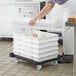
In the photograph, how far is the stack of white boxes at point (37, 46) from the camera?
10.5 ft

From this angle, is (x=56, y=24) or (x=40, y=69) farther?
(x=56, y=24)

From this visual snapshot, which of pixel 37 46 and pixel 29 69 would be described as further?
pixel 29 69

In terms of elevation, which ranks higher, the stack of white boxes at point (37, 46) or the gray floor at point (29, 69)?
the stack of white boxes at point (37, 46)

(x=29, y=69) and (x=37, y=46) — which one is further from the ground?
(x=37, y=46)

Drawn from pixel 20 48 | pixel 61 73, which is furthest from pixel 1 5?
pixel 61 73

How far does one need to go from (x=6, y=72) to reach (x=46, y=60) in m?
0.60

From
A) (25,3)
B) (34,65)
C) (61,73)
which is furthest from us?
(25,3)

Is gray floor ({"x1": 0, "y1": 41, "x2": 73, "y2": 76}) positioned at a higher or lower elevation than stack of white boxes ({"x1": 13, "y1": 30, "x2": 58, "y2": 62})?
lower

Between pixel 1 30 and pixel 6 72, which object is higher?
pixel 1 30

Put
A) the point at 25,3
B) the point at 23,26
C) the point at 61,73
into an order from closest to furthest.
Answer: the point at 61,73, the point at 23,26, the point at 25,3

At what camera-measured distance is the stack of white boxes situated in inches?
126

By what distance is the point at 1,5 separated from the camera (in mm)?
5195

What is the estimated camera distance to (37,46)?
318cm

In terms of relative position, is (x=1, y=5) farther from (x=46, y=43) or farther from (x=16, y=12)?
(x=46, y=43)
